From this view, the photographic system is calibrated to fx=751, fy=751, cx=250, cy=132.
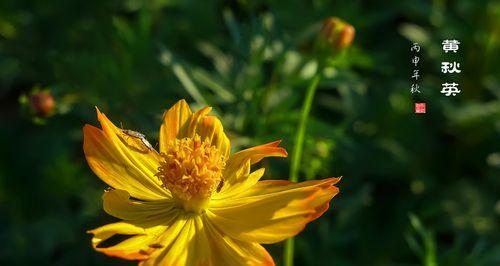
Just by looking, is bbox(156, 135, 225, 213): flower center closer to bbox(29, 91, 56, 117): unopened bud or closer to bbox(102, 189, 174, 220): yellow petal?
bbox(102, 189, 174, 220): yellow petal

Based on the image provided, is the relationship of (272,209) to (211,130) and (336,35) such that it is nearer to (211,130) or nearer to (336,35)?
(211,130)

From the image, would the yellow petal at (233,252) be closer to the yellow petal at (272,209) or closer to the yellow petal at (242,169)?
the yellow petal at (272,209)

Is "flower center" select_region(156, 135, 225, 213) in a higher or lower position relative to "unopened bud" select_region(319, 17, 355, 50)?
lower

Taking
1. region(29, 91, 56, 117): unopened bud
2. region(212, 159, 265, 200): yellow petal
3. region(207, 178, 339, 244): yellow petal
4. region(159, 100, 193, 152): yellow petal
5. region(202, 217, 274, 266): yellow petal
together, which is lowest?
region(202, 217, 274, 266): yellow petal

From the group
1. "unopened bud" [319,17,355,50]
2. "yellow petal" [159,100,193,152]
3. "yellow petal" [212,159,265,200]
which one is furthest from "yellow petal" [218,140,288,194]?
"unopened bud" [319,17,355,50]

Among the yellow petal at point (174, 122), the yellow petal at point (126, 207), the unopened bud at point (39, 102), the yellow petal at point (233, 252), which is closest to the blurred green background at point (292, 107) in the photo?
the unopened bud at point (39, 102)

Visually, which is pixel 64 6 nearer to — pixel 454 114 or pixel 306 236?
pixel 306 236

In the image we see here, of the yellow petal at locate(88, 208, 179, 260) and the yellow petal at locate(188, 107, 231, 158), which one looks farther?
the yellow petal at locate(188, 107, 231, 158)

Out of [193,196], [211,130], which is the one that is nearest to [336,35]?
[211,130]
